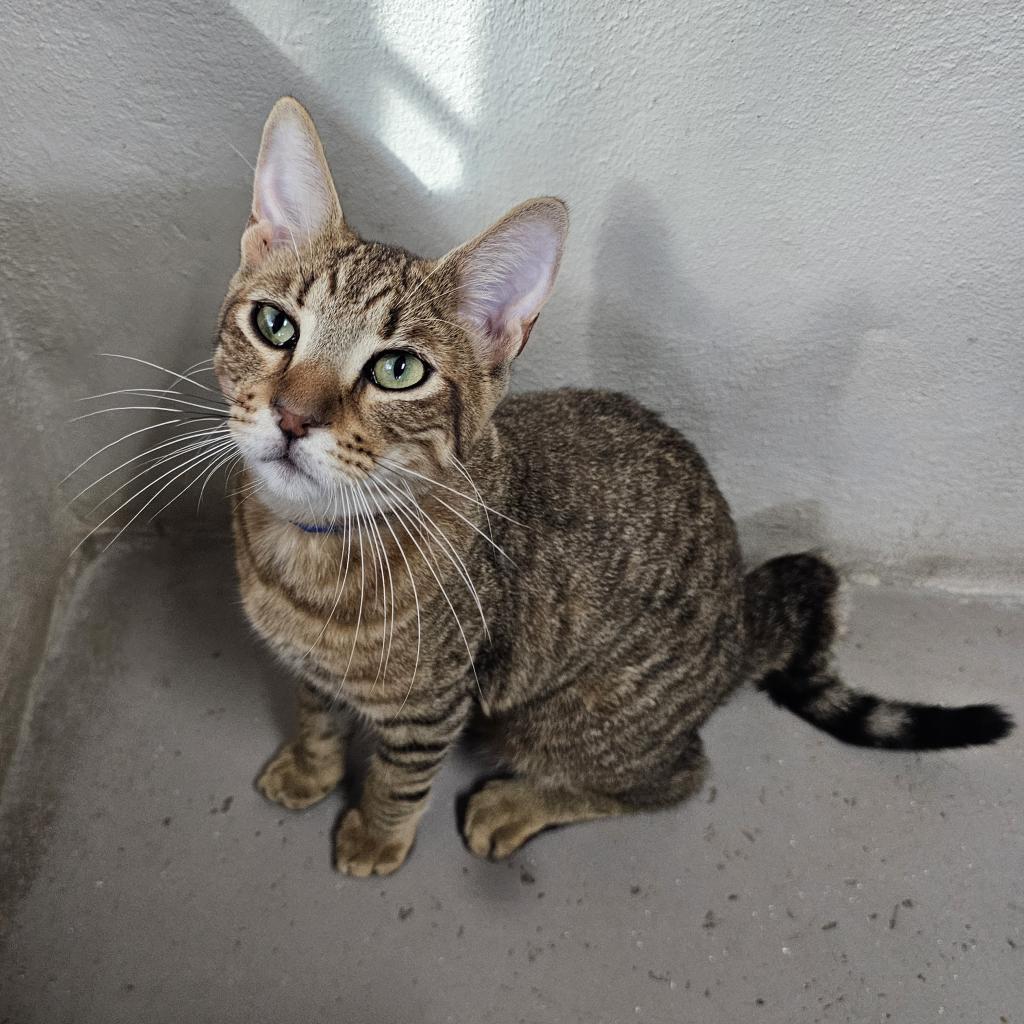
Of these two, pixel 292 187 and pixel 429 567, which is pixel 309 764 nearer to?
pixel 429 567

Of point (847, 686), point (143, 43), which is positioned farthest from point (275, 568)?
point (847, 686)

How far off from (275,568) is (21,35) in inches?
Answer: 37.7

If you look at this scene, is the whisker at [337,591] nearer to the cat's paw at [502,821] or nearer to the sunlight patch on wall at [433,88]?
the cat's paw at [502,821]

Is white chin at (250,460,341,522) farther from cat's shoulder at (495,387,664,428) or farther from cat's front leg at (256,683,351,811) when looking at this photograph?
cat's front leg at (256,683,351,811)

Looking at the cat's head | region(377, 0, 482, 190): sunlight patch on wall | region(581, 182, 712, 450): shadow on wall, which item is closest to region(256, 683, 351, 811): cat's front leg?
the cat's head

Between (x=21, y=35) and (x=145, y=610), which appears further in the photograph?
(x=145, y=610)

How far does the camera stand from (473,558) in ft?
4.44

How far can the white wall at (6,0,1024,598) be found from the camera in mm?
1358

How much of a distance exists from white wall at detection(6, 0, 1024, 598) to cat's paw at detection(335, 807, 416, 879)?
3.12 ft

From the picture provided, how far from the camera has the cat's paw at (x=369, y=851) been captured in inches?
64.0

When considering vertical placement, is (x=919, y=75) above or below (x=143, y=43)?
above

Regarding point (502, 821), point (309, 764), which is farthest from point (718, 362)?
point (309, 764)

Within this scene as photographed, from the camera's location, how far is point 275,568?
53.0 inches

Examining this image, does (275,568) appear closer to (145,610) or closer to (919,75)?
(145,610)
